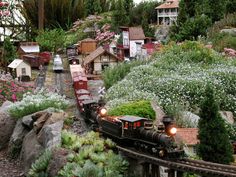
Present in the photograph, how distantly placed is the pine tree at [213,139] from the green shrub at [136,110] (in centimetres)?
187

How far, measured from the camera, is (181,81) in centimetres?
1609

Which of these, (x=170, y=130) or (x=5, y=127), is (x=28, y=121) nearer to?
(x=5, y=127)

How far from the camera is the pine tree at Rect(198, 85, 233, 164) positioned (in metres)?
11.1

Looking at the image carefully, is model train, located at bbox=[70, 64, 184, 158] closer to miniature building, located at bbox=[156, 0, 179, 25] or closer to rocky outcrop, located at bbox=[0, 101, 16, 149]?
rocky outcrop, located at bbox=[0, 101, 16, 149]

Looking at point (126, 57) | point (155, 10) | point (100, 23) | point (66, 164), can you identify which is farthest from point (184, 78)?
point (155, 10)

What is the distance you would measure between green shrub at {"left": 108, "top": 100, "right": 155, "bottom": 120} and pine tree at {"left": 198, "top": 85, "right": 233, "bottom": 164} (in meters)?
1.87

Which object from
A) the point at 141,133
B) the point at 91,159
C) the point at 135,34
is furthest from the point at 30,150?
the point at 135,34

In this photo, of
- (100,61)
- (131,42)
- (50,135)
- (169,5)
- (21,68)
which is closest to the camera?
(50,135)

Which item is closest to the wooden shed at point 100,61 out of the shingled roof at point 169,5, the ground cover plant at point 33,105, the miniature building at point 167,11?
the ground cover plant at point 33,105

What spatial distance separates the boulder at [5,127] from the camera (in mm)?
14656

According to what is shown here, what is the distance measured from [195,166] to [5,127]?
776cm

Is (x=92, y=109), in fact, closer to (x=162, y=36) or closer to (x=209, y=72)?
(x=209, y=72)

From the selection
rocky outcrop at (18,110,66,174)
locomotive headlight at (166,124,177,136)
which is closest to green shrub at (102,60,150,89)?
rocky outcrop at (18,110,66,174)

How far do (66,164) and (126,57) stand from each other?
50.8 ft
